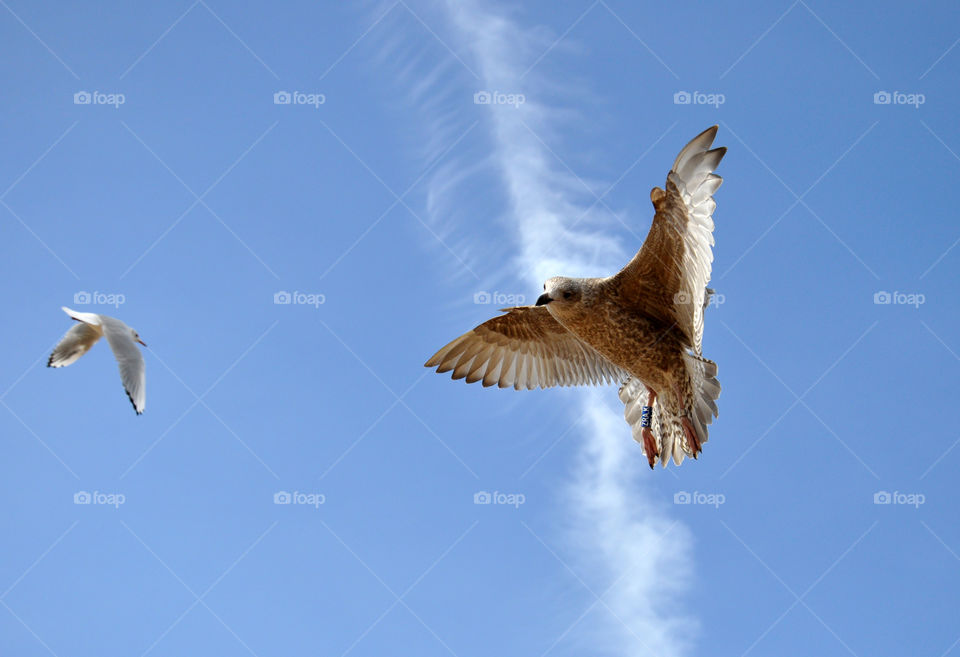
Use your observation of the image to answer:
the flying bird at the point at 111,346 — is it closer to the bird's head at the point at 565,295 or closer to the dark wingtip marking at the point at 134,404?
the dark wingtip marking at the point at 134,404

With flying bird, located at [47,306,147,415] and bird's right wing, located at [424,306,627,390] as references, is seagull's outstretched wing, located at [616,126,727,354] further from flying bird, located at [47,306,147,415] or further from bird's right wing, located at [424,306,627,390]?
flying bird, located at [47,306,147,415]

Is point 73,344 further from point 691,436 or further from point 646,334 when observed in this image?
point 691,436

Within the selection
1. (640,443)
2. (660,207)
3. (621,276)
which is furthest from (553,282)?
(640,443)

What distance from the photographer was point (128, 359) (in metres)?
6.99

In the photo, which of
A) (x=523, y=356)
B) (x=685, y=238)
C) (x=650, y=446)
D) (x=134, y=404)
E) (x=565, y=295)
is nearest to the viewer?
(x=134, y=404)

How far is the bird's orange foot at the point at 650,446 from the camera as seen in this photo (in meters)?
9.16

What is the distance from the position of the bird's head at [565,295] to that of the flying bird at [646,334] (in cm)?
1

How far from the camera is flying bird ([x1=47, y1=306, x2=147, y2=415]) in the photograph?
269 inches

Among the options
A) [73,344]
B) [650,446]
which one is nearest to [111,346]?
[73,344]

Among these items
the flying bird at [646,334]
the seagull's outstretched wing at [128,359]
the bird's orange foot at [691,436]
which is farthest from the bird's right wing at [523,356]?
the seagull's outstretched wing at [128,359]

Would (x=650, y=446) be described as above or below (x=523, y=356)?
below

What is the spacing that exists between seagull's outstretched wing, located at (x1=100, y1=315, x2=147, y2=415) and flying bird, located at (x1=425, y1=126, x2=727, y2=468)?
3825mm

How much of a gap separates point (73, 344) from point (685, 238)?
5406mm

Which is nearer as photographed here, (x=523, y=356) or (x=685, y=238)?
(x=685, y=238)
